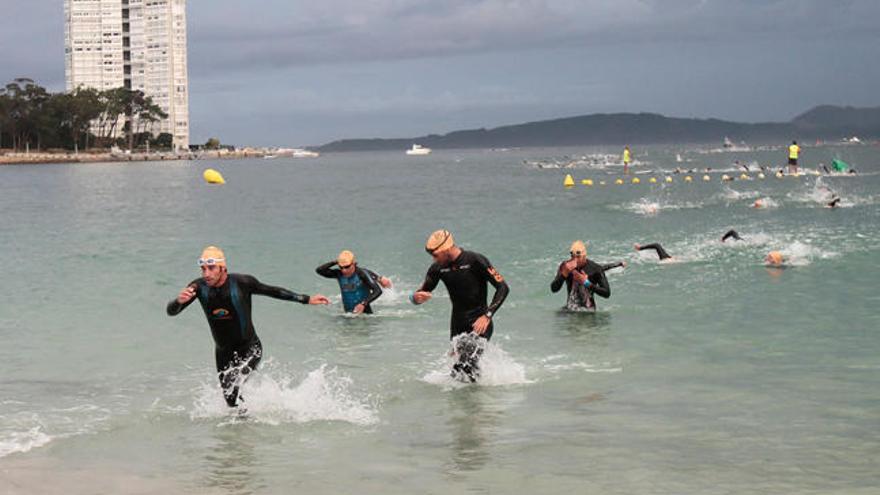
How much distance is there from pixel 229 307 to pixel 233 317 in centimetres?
11

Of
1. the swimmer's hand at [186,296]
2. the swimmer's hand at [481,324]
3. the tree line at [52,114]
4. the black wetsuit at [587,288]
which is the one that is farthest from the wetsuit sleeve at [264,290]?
the tree line at [52,114]

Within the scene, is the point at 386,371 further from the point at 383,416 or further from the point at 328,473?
the point at 328,473

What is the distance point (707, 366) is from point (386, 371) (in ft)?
12.5

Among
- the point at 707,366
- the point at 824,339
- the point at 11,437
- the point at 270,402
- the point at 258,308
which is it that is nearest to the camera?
the point at 11,437

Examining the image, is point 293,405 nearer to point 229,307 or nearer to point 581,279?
point 229,307

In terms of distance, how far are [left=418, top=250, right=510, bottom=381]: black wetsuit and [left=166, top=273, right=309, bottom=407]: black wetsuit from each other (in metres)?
1.40

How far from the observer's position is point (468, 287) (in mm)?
10500

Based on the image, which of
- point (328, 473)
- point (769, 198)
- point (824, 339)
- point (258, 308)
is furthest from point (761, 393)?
point (769, 198)

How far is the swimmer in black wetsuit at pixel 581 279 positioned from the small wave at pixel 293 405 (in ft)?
13.7

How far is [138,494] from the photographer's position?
8227 mm

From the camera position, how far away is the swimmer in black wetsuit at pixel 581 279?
14672 millimetres

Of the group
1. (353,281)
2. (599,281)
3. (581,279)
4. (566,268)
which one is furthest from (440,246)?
(353,281)

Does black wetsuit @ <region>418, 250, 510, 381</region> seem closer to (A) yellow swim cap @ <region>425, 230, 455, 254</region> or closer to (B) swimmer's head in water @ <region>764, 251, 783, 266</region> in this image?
(A) yellow swim cap @ <region>425, 230, 455, 254</region>

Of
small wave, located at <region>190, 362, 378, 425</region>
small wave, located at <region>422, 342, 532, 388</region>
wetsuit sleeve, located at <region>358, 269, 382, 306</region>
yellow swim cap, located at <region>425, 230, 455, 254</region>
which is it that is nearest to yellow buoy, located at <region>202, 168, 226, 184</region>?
wetsuit sleeve, located at <region>358, 269, 382, 306</region>
